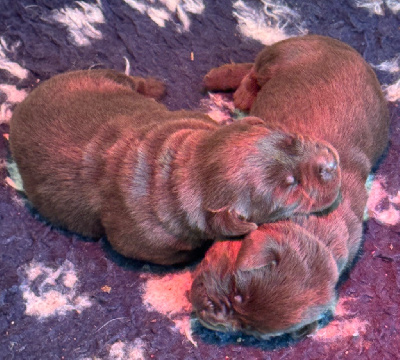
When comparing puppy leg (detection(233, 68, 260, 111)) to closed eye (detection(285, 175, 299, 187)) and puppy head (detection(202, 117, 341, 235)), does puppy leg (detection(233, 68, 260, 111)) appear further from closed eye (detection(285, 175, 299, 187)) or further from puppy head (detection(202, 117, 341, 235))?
closed eye (detection(285, 175, 299, 187))

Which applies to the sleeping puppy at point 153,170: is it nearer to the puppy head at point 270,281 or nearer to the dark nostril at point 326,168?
the dark nostril at point 326,168

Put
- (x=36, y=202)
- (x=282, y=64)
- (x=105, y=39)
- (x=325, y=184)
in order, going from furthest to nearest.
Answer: (x=105, y=39) → (x=282, y=64) → (x=36, y=202) → (x=325, y=184)

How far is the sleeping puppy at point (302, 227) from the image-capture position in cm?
211

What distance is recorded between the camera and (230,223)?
2170mm

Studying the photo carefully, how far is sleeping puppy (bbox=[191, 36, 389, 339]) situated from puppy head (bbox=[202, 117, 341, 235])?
4.6 inches

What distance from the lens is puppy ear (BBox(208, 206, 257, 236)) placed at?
2168 millimetres

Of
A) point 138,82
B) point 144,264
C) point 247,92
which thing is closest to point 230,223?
point 144,264

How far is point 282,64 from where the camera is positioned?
2857mm

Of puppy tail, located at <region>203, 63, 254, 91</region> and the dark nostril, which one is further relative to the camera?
puppy tail, located at <region>203, 63, 254, 91</region>

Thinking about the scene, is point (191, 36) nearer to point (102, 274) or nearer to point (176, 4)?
point (176, 4)

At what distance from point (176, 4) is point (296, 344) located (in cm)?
250

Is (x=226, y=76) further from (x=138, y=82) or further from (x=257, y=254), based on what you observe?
(x=257, y=254)

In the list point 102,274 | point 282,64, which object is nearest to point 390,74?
point 282,64

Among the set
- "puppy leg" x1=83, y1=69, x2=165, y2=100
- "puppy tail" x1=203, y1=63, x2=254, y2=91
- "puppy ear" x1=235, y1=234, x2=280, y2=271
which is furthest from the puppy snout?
"puppy leg" x1=83, y1=69, x2=165, y2=100
